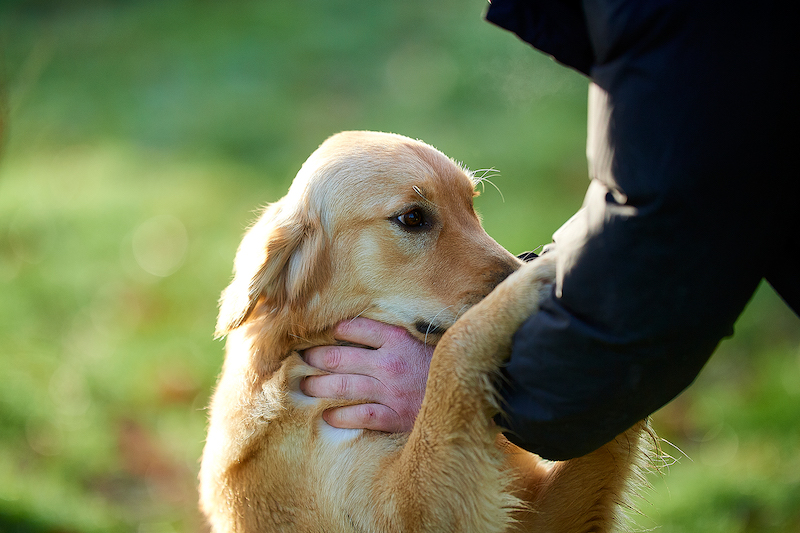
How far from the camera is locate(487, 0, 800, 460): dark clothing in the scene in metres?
1.19

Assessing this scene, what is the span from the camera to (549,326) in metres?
1.50

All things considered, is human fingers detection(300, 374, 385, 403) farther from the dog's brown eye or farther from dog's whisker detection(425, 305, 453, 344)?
the dog's brown eye

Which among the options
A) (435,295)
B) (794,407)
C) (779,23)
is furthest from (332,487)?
(794,407)

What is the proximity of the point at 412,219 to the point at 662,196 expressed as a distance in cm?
129

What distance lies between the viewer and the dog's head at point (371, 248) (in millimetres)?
2361

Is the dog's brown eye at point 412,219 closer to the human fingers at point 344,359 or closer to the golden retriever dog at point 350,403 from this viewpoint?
the golden retriever dog at point 350,403

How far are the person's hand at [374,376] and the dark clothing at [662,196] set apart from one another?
2.68ft

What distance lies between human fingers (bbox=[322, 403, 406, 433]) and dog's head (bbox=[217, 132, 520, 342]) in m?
0.31

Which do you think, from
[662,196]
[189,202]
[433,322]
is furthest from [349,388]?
[189,202]

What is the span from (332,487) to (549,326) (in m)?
1.12

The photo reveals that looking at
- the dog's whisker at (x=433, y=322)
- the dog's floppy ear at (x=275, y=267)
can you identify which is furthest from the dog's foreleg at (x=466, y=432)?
the dog's floppy ear at (x=275, y=267)

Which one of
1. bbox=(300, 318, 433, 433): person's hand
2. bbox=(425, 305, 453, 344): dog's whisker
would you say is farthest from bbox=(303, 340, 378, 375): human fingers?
bbox=(425, 305, 453, 344): dog's whisker

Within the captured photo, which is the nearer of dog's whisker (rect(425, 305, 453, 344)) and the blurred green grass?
dog's whisker (rect(425, 305, 453, 344))

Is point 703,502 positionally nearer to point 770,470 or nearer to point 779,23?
point 770,470
